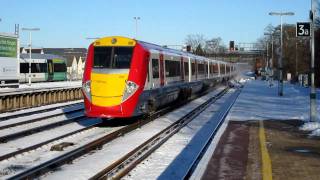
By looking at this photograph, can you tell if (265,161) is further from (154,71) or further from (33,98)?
(33,98)

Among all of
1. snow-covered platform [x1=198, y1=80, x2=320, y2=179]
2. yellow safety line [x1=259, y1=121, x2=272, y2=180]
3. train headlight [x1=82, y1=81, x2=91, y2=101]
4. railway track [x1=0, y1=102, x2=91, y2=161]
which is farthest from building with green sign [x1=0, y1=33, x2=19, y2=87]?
yellow safety line [x1=259, y1=121, x2=272, y2=180]

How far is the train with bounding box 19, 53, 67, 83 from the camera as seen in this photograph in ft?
187

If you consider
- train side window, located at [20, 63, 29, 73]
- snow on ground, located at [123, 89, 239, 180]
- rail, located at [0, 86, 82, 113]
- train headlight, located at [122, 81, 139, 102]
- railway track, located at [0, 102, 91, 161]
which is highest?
train side window, located at [20, 63, 29, 73]

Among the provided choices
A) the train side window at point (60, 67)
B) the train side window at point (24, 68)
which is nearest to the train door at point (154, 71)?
the train side window at point (24, 68)

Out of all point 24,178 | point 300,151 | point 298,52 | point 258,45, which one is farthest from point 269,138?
point 258,45

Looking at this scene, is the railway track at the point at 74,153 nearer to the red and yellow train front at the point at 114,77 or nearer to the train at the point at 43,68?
the red and yellow train front at the point at 114,77

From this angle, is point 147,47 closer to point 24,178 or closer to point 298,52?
point 24,178

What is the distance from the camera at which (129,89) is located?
17094mm

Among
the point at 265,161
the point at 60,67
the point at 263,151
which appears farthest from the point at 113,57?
the point at 60,67

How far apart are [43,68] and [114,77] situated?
150 ft

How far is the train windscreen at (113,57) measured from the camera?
17.7 m

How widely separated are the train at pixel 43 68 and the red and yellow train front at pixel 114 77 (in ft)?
132

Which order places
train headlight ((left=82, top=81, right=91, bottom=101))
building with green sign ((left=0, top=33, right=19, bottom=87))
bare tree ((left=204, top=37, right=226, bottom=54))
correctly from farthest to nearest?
bare tree ((left=204, top=37, right=226, bottom=54)), building with green sign ((left=0, top=33, right=19, bottom=87)), train headlight ((left=82, top=81, right=91, bottom=101))

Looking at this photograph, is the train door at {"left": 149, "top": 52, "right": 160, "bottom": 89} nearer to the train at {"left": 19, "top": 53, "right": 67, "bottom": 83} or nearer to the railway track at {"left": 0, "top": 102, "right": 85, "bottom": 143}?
the railway track at {"left": 0, "top": 102, "right": 85, "bottom": 143}
